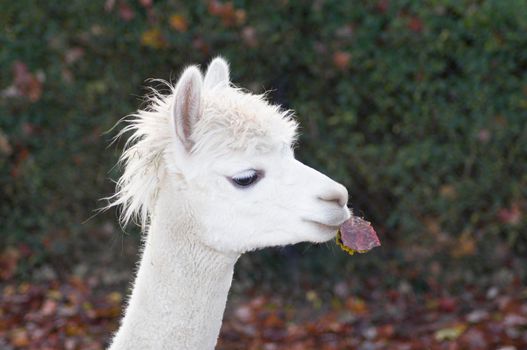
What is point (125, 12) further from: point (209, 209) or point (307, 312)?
point (209, 209)

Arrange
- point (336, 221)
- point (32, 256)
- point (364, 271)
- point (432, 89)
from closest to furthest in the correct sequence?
point (336, 221) → point (432, 89) → point (364, 271) → point (32, 256)

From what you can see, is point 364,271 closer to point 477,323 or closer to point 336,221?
point 477,323

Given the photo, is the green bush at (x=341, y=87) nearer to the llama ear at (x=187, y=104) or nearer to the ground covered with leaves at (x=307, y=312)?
the ground covered with leaves at (x=307, y=312)

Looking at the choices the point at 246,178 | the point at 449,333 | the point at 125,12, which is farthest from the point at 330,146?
the point at 246,178

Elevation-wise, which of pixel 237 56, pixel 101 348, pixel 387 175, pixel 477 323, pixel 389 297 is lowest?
pixel 101 348

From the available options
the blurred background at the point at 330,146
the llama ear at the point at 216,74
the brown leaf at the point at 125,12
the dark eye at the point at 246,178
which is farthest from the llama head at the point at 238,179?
the brown leaf at the point at 125,12

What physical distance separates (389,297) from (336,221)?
3.54m

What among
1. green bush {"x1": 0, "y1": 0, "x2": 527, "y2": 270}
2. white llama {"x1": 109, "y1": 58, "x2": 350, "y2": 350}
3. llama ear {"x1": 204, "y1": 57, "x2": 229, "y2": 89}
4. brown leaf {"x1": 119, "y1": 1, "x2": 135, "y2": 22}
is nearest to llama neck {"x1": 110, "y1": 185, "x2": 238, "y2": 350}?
white llama {"x1": 109, "y1": 58, "x2": 350, "y2": 350}

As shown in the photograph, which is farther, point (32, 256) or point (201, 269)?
point (32, 256)

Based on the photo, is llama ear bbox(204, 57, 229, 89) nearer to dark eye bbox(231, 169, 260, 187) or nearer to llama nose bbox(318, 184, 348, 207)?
dark eye bbox(231, 169, 260, 187)

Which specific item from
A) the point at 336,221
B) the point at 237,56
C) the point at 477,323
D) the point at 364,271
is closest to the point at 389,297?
the point at 364,271

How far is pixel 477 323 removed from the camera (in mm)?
5562

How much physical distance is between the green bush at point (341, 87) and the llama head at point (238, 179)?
8.68 feet

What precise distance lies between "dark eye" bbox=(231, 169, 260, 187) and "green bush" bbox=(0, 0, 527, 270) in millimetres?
2694
